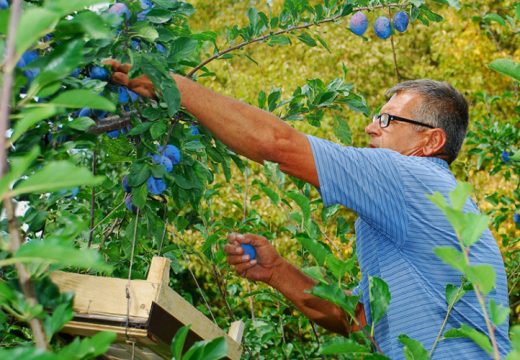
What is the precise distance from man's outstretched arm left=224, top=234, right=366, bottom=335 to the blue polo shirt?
0.17 meters

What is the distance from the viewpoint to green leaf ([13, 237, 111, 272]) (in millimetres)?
686

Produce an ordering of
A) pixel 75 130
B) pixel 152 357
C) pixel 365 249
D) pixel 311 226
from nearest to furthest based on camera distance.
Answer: pixel 311 226 < pixel 75 130 < pixel 152 357 < pixel 365 249

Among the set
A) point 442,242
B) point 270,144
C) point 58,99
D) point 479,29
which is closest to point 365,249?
point 442,242

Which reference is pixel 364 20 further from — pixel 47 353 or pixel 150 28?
pixel 47 353

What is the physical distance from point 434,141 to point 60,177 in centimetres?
169

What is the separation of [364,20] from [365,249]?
0.61 metres

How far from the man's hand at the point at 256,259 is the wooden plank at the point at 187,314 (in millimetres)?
238

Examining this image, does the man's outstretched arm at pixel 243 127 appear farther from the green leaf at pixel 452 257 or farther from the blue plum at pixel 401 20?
the green leaf at pixel 452 257

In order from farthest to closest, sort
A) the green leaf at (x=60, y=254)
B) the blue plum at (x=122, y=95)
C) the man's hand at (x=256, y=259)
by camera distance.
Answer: the man's hand at (x=256, y=259), the blue plum at (x=122, y=95), the green leaf at (x=60, y=254)

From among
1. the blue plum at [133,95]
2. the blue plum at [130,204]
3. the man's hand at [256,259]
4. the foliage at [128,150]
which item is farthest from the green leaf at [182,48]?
the man's hand at [256,259]

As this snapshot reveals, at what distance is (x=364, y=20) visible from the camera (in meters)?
2.07

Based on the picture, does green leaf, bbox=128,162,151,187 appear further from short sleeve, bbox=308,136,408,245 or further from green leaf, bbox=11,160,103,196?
green leaf, bbox=11,160,103,196

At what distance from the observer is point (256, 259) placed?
6.64 feet

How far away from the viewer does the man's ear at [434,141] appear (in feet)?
7.37
